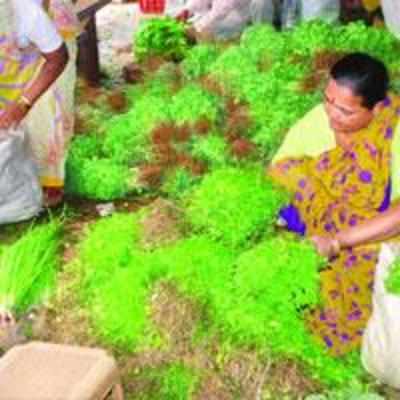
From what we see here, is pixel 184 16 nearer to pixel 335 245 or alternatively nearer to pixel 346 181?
pixel 346 181

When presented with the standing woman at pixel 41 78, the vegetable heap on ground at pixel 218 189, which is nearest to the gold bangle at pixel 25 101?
the standing woman at pixel 41 78

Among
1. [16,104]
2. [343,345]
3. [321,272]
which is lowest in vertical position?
[343,345]

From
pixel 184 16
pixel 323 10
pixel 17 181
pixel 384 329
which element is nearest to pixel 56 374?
pixel 384 329

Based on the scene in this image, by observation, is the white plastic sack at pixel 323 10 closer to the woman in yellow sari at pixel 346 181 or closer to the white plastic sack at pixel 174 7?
the white plastic sack at pixel 174 7

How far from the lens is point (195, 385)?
7.86ft

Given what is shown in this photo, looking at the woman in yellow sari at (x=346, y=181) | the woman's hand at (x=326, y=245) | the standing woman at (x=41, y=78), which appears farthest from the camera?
the standing woman at (x=41, y=78)

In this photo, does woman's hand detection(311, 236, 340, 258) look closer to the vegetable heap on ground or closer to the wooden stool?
the vegetable heap on ground

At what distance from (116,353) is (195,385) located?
31 cm

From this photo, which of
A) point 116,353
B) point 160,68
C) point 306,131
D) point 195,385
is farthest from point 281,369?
point 160,68

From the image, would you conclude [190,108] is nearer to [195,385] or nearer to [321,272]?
[321,272]

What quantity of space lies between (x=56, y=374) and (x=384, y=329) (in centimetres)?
101

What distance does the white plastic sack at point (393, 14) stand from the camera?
13.0ft

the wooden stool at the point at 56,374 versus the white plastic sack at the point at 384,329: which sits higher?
the wooden stool at the point at 56,374

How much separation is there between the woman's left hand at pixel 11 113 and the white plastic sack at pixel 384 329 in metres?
1.66
